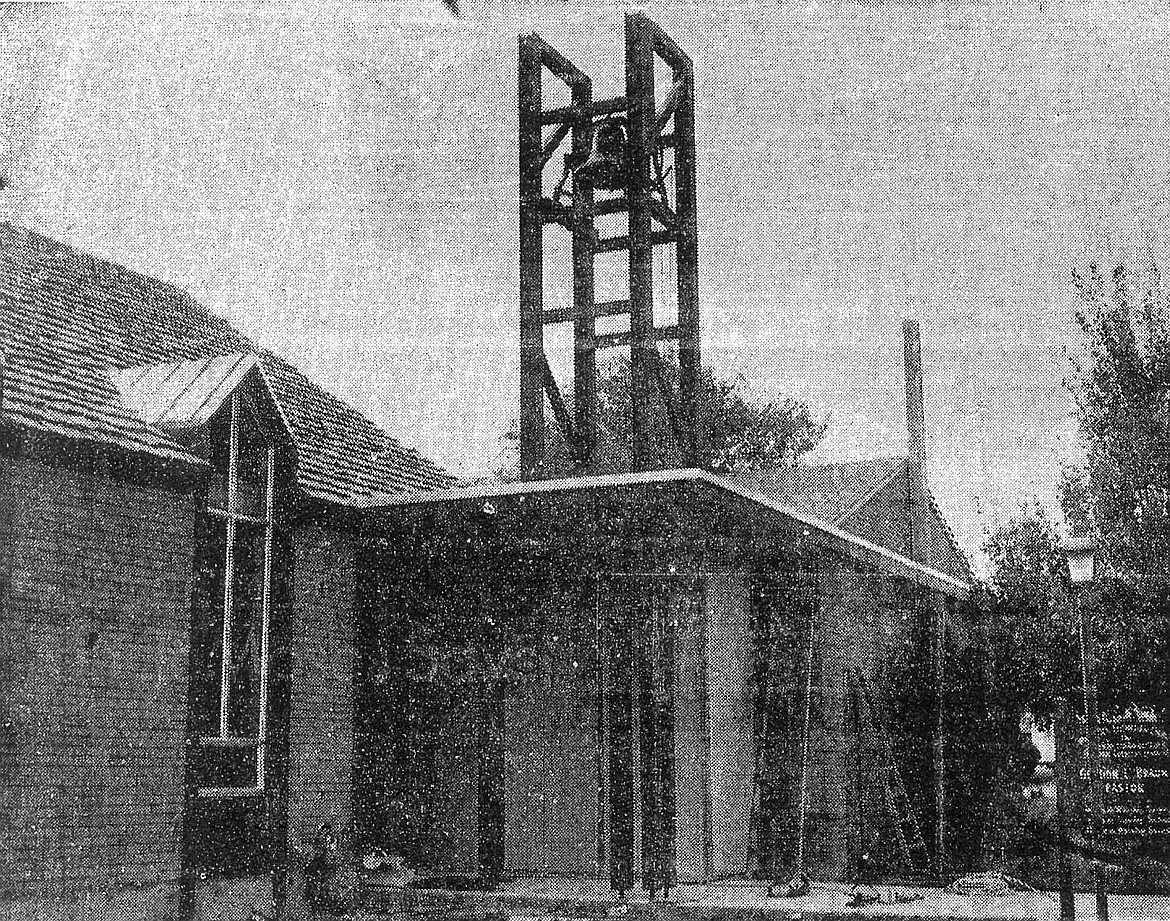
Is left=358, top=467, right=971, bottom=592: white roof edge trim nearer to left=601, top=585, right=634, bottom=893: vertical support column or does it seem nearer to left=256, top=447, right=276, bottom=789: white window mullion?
left=601, top=585, right=634, bottom=893: vertical support column

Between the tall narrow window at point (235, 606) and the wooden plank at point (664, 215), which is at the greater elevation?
the wooden plank at point (664, 215)

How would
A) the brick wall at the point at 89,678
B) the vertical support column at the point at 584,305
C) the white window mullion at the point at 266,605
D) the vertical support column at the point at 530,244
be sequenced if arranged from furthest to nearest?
1. the vertical support column at the point at 530,244
2. the vertical support column at the point at 584,305
3. the brick wall at the point at 89,678
4. the white window mullion at the point at 266,605

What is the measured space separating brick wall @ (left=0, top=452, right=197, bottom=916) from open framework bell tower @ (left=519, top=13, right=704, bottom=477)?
4081mm

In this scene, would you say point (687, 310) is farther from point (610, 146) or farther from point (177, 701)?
point (177, 701)

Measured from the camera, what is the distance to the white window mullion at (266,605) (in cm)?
1020

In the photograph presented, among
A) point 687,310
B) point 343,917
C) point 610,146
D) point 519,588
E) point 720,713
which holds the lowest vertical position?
point 343,917

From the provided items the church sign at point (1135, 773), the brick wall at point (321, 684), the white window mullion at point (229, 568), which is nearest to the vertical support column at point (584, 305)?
the brick wall at point (321, 684)

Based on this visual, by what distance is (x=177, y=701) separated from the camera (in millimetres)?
12133

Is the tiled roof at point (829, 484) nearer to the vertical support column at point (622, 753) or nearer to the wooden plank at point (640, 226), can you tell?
the wooden plank at point (640, 226)

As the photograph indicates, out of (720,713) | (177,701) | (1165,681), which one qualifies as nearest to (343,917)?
(177,701)

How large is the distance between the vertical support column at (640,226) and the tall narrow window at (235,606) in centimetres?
438

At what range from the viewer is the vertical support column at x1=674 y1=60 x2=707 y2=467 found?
1416 cm

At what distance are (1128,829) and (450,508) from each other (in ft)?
26.1

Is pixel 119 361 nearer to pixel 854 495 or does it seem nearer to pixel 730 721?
pixel 730 721
